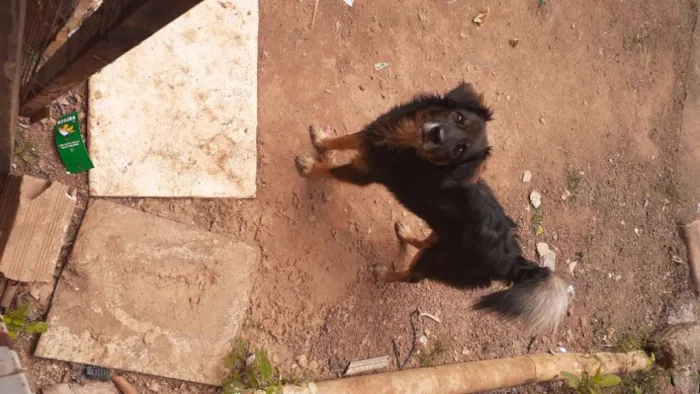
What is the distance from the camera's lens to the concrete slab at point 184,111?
283 centimetres

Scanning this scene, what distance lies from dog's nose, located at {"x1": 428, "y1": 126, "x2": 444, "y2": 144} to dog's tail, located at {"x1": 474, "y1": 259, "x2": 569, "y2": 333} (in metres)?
1.02

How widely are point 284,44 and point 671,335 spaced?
15.9 feet

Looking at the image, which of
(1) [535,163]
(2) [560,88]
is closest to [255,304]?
(1) [535,163]

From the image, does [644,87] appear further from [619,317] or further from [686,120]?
[619,317]

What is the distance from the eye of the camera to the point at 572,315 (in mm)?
4883

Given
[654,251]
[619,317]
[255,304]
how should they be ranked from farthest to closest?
1. [654,251]
2. [619,317]
3. [255,304]

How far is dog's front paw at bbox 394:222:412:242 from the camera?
Result: 3.95m

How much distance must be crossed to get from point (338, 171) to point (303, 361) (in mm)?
1261

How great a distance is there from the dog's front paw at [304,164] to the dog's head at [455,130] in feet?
2.76

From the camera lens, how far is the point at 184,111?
3057 millimetres

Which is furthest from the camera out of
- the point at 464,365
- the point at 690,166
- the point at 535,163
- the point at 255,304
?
the point at 690,166

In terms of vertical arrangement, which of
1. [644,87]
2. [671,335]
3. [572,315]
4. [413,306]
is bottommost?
[671,335]

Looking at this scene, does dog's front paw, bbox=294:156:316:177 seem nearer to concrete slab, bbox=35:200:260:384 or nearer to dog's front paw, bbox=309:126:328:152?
dog's front paw, bbox=309:126:328:152

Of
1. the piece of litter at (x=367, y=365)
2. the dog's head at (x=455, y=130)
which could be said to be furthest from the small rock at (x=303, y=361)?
the dog's head at (x=455, y=130)
